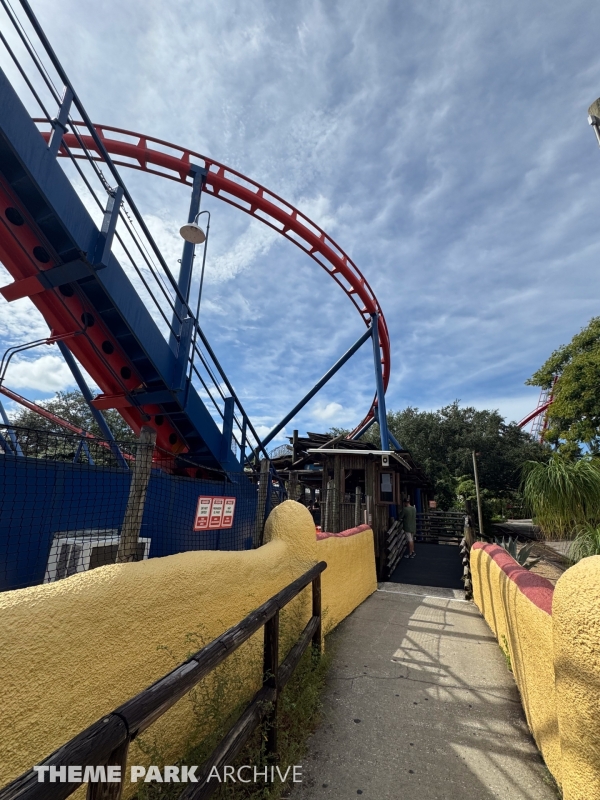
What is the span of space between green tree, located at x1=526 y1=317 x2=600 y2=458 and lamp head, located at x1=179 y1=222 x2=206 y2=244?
1269cm

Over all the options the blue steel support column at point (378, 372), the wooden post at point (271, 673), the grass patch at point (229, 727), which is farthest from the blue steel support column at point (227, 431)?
the blue steel support column at point (378, 372)

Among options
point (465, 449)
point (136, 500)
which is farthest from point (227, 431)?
point (465, 449)

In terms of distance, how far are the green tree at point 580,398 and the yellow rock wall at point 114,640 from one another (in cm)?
1311

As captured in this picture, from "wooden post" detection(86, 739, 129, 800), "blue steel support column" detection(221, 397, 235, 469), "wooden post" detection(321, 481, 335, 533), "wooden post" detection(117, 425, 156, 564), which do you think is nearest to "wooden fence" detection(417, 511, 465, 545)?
"wooden post" detection(321, 481, 335, 533)

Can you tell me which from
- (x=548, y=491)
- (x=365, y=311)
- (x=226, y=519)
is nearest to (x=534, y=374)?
(x=365, y=311)

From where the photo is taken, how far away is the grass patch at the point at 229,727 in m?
1.99

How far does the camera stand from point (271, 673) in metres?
2.42

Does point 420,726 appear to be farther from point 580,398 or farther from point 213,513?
point 580,398

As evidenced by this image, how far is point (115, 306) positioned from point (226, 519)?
10.1 feet

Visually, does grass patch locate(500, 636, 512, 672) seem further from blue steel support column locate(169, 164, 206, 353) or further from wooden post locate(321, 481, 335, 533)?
blue steel support column locate(169, 164, 206, 353)

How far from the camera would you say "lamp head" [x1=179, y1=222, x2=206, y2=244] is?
18.8 feet

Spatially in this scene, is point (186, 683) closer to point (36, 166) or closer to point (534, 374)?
point (36, 166)

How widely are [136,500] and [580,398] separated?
1438 centimetres

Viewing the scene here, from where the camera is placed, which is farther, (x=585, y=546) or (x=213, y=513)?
(x=585, y=546)
